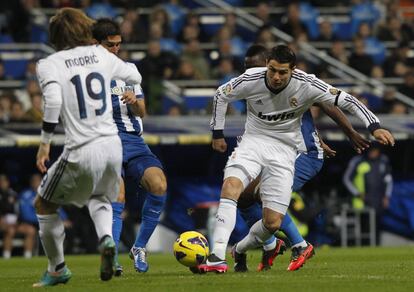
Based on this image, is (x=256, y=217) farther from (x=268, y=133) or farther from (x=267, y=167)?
(x=268, y=133)

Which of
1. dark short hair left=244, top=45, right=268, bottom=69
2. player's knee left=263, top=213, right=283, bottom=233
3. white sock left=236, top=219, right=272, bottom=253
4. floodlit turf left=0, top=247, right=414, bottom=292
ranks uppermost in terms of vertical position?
dark short hair left=244, top=45, right=268, bottom=69

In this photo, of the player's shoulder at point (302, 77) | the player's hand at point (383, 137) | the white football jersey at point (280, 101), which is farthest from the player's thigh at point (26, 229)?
the player's hand at point (383, 137)

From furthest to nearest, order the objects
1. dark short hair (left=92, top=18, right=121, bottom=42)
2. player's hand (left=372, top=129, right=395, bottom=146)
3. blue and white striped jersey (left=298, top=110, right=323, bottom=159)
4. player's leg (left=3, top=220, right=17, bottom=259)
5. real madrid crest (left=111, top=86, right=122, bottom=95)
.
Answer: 1. player's leg (left=3, top=220, right=17, bottom=259)
2. blue and white striped jersey (left=298, top=110, right=323, bottom=159)
3. real madrid crest (left=111, top=86, right=122, bottom=95)
4. dark short hair (left=92, top=18, right=121, bottom=42)
5. player's hand (left=372, top=129, right=395, bottom=146)

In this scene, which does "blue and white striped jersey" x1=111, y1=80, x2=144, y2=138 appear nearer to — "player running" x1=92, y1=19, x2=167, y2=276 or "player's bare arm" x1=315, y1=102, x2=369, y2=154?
"player running" x1=92, y1=19, x2=167, y2=276

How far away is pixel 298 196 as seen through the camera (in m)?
20.1

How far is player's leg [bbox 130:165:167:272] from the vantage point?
38.5 ft

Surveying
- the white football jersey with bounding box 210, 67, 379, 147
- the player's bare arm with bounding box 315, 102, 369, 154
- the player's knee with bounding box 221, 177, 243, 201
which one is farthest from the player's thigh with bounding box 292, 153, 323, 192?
the player's knee with bounding box 221, 177, 243, 201

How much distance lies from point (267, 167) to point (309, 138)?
1587mm

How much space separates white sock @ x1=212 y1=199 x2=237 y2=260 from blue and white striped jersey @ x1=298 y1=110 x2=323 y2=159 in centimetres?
194

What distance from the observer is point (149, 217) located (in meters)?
11.9

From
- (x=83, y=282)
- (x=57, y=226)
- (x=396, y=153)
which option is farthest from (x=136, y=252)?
(x=396, y=153)

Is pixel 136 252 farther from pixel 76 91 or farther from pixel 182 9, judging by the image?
pixel 182 9

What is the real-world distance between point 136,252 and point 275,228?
5.21ft

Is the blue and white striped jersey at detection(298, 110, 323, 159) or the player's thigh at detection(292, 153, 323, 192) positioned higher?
the blue and white striped jersey at detection(298, 110, 323, 159)
